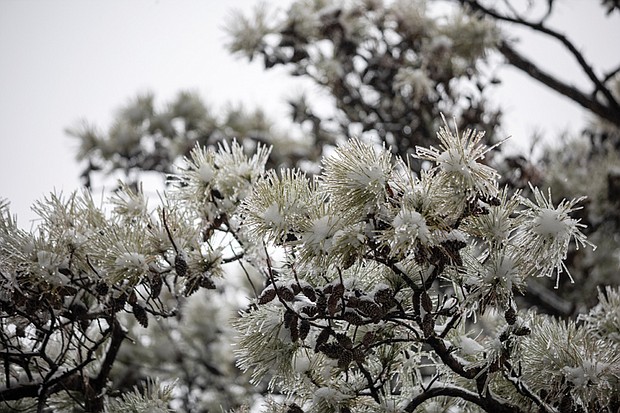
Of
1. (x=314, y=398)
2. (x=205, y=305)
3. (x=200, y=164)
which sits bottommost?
(x=314, y=398)

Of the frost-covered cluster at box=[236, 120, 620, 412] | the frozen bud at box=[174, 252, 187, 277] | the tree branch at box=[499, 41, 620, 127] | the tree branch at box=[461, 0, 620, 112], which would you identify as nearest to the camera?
the frost-covered cluster at box=[236, 120, 620, 412]

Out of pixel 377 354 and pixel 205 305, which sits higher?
pixel 205 305

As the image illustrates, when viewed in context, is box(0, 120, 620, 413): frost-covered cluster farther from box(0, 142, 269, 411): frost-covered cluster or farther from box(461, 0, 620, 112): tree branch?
box(461, 0, 620, 112): tree branch

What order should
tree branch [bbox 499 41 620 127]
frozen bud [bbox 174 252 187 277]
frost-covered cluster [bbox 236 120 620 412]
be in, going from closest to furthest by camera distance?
frost-covered cluster [bbox 236 120 620 412], frozen bud [bbox 174 252 187 277], tree branch [bbox 499 41 620 127]

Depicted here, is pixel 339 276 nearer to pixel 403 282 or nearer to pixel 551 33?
pixel 403 282

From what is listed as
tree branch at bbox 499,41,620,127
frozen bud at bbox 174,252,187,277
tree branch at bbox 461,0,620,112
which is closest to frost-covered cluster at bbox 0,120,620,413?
frozen bud at bbox 174,252,187,277

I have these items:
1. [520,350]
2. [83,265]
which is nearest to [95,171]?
[83,265]

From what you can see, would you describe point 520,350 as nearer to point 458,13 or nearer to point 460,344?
point 460,344

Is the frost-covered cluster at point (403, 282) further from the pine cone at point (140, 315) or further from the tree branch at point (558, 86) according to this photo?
the tree branch at point (558, 86)

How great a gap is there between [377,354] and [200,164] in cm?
57

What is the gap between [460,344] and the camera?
1.42 meters

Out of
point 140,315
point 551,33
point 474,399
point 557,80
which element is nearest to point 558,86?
→ point 557,80

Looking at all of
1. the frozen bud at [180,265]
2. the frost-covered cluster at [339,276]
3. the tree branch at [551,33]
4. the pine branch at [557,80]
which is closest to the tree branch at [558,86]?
the pine branch at [557,80]

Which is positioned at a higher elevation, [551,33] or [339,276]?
[551,33]
